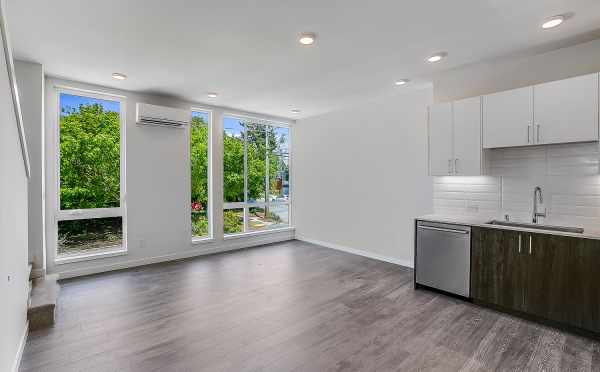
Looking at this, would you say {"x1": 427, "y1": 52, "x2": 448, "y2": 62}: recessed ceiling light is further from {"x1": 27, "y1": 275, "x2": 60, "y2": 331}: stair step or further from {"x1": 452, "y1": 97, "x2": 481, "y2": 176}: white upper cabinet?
{"x1": 27, "y1": 275, "x2": 60, "y2": 331}: stair step

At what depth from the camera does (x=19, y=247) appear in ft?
8.00

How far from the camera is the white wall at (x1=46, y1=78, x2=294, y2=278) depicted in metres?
4.23

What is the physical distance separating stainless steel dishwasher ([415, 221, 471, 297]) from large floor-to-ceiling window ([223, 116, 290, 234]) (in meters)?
3.63

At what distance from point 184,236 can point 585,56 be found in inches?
231

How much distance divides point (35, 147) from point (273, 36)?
10.8ft

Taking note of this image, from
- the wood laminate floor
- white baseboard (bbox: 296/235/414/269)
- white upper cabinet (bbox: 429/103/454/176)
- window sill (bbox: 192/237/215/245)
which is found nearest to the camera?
the wood laminate floor

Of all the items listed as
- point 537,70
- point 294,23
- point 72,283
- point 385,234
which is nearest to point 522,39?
point 537,70

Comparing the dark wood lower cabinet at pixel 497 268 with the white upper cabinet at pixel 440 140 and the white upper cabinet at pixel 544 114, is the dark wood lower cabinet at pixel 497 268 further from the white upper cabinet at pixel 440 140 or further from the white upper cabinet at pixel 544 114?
the white upper cabinet at pixel 544 114

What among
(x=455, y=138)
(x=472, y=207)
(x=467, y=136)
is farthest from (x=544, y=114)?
(x=472, y=207)

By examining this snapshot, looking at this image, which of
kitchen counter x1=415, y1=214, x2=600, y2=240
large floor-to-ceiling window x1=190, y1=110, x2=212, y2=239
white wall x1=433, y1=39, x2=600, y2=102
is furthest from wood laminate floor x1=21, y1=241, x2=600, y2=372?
white wall x1=433, y1=39, x2=600, y2=102

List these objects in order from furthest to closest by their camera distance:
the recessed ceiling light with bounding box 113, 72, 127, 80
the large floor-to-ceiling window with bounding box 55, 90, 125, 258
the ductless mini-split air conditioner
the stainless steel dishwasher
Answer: the ductless mini-split air conditioner, the large floor-to-ceiling window with bounding box 55, 90, 125, 258, the recessed ceiling light with bounding box 113, 72, 127, 80, the stainless steel dishwasher

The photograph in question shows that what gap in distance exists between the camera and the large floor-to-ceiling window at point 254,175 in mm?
6070

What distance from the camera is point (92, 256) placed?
444cm

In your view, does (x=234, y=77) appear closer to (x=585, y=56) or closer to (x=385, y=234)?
(x=385, y=234)
